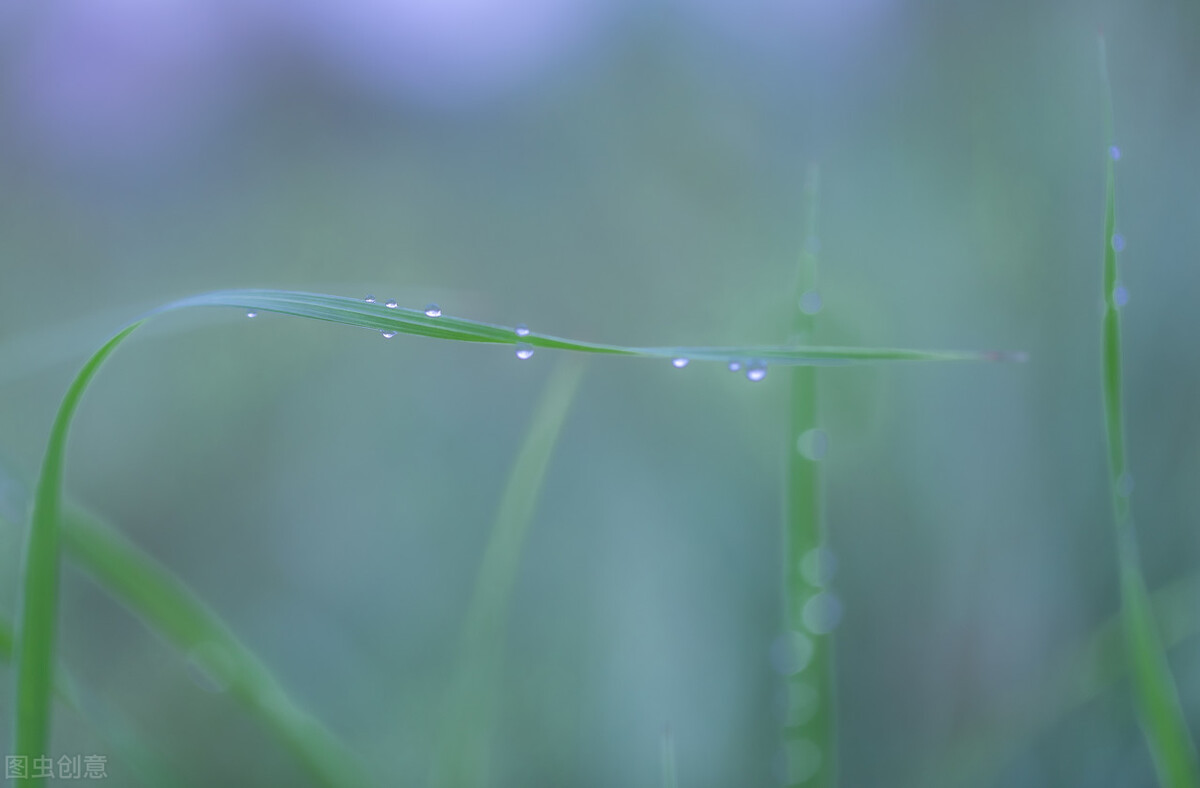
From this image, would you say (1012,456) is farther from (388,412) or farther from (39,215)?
(39,215)

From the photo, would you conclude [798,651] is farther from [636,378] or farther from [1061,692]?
[636,378]

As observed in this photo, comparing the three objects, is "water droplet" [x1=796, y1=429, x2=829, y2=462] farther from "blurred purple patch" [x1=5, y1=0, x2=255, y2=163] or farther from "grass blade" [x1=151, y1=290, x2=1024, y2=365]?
"blurred purple patch" [x1=5, y1=0, x2=255, y2=163]

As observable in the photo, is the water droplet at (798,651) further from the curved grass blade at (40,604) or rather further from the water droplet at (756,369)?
the curved grass blade at (40,604)

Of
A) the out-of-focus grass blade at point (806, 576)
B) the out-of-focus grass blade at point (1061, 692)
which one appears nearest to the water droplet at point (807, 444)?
the out-of-focus grass blade at point (806, 576)

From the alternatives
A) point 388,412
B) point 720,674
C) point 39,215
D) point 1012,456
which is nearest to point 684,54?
point 388,412

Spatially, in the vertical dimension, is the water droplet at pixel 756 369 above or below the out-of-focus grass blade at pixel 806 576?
above

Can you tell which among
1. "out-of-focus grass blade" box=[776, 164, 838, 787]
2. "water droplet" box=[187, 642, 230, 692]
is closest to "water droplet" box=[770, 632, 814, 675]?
"out-of-focus grass blade" box=[776, 164, 838, 787]

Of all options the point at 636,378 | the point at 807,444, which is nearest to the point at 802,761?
the point at 807,444
